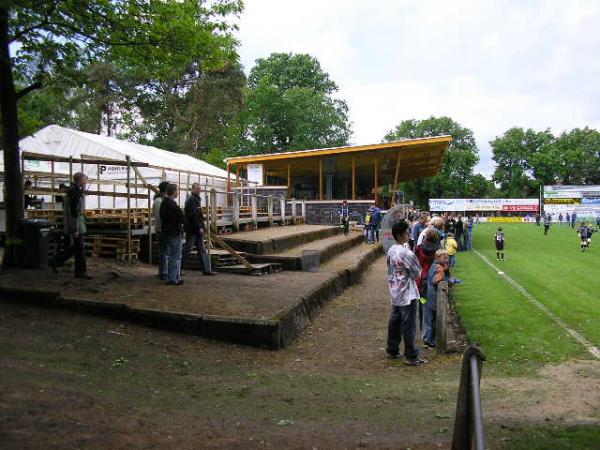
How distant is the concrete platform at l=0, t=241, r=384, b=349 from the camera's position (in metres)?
7.46

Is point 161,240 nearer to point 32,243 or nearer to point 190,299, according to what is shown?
point 190,299

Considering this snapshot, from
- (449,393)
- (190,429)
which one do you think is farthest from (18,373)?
(449,393)

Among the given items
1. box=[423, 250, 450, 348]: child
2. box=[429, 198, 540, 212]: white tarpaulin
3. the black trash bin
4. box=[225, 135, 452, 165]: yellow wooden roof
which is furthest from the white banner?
box=[429, 198, 540, 212]: white tarpaulin

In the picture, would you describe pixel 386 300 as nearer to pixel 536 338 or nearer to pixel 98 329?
pixel 536 338

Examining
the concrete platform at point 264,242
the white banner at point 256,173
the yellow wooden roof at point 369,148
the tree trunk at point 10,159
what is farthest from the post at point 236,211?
the white banner at point 256,173

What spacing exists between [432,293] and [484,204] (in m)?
77.5

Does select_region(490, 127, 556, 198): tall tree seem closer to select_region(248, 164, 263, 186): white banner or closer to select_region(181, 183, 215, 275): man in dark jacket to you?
select_region(248, 164, 263, 186): white banner

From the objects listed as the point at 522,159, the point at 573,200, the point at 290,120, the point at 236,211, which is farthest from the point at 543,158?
the point at 236,211

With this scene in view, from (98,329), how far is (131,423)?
3.07m

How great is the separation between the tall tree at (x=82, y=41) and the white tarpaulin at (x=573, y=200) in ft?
244

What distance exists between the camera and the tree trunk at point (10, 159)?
8.84 m

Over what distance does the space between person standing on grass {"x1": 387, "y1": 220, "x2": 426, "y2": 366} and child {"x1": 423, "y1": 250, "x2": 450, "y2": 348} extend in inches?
38.4

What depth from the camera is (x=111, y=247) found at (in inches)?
474

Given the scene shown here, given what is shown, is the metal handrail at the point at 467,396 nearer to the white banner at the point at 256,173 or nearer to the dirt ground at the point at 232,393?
the dirt ground at the point at 232,393
